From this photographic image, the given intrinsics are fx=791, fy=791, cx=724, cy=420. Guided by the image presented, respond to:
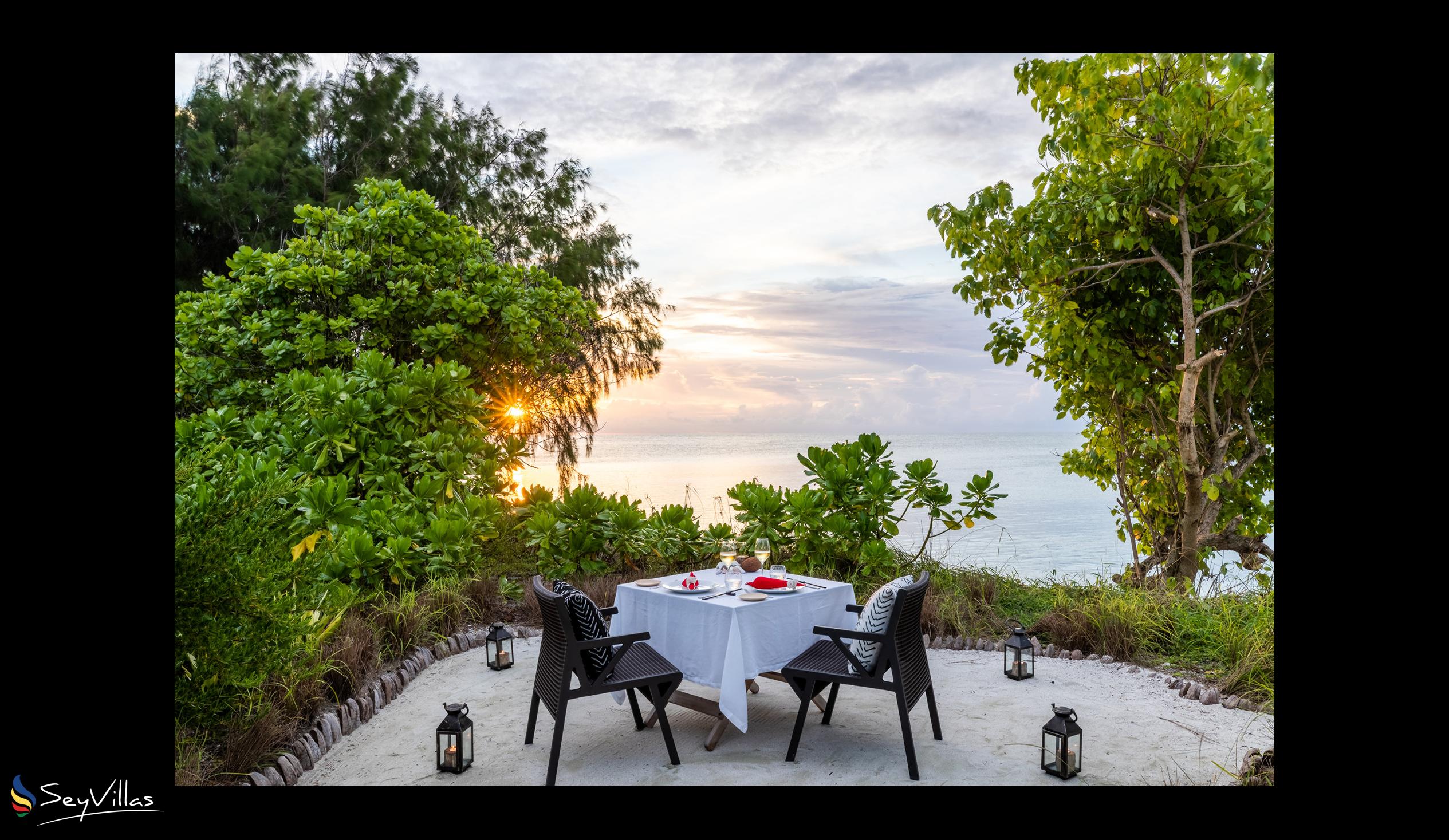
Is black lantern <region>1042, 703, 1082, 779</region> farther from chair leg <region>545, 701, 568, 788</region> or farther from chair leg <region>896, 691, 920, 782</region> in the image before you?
chair leg <region>545, 701, 568, 788</region>

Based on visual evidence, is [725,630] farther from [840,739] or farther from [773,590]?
[840,739]

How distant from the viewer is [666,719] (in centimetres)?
342

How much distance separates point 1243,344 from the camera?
21.1 ft

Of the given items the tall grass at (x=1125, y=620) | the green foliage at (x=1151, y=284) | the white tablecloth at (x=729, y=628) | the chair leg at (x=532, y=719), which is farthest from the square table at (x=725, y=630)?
the green foliage at (x=1151, y=284)

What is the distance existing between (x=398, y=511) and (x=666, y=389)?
35.3ft

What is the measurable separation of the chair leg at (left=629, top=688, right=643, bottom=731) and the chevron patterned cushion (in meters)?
1.08

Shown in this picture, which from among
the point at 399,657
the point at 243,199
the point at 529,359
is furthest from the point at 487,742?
the point at 243,199

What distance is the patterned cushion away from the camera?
3324mm

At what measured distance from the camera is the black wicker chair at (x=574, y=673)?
10.7 feet

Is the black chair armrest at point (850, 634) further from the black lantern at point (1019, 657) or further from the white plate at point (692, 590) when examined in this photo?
the black lantern at point (1019, 657)

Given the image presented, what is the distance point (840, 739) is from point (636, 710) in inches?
38.9
